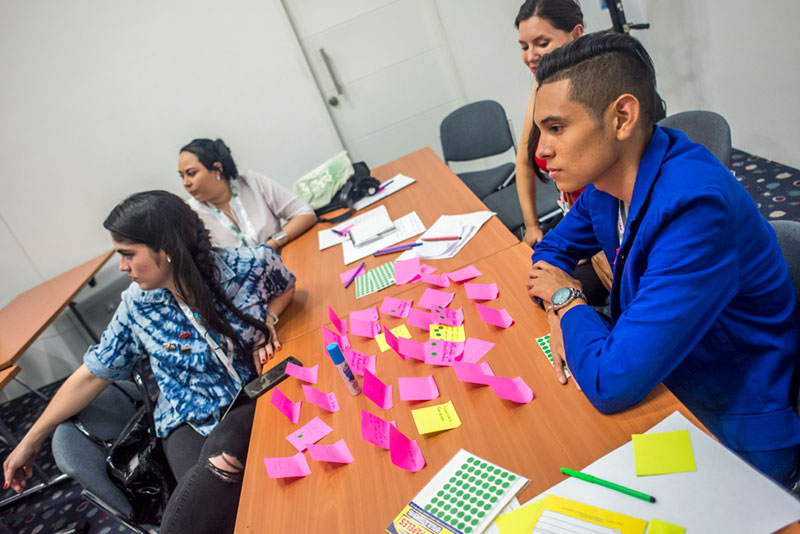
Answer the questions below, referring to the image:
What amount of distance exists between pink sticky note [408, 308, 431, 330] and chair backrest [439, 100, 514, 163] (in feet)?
6.69

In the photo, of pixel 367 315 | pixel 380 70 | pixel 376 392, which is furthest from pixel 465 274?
pixel 380 70

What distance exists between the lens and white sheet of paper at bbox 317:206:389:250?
2.55m

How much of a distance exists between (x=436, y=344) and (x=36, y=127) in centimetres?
410

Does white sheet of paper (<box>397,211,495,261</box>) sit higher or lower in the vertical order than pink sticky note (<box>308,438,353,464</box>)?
higher

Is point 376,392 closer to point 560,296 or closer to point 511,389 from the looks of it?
point 511,389

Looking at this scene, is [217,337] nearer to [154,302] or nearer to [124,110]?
[154,302]

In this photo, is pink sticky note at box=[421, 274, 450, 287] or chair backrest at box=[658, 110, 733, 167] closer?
chair backrest at box=[658, 110, 733, 167]

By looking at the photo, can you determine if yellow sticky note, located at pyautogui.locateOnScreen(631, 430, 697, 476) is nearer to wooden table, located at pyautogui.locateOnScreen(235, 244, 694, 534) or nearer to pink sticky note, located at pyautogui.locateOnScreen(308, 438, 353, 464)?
wooden table, located at pyautogui.locateOnScreen(235, 244, 694, 534)

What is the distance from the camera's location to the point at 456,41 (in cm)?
418

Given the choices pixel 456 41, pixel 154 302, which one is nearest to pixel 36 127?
pixel 154 302

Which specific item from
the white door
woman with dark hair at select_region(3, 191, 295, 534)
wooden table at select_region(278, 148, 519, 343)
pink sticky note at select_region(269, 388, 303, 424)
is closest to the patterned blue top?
woman with dark hair at select_region(3, 191, 295, 534)

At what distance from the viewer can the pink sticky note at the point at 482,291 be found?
154cm

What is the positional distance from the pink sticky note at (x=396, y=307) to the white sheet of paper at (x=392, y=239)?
1.78 ft

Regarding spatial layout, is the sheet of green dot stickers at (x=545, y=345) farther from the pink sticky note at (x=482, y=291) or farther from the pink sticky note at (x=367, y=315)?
the pink sticky note at (x=367, y=315)
